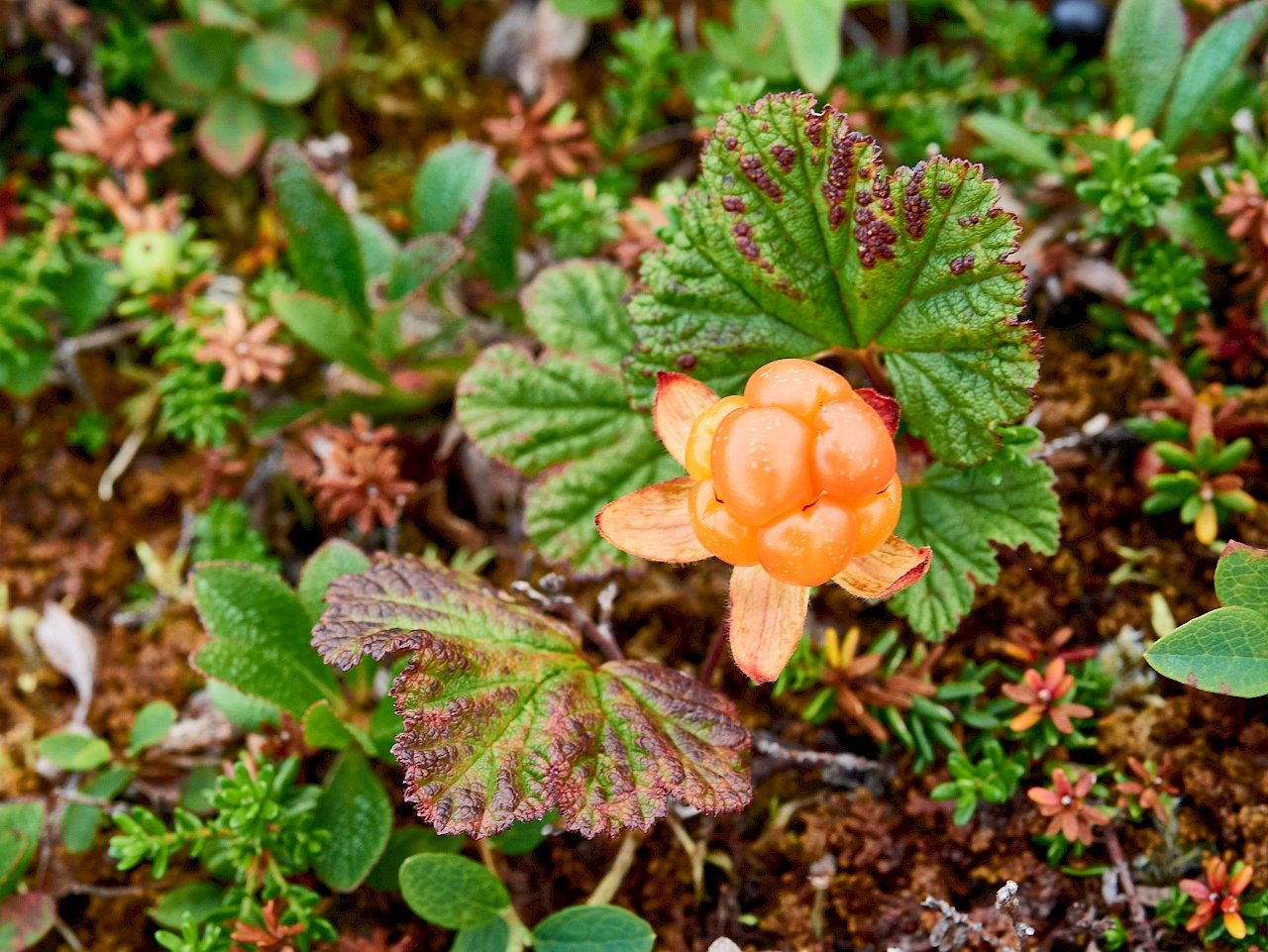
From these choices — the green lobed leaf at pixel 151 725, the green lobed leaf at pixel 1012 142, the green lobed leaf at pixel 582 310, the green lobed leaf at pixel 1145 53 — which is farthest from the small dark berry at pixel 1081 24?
the green lobed leaf at pixel 151 725

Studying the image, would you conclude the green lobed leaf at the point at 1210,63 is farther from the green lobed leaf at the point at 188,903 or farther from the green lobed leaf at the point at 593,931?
the green lobed leaf at the point at 188,903

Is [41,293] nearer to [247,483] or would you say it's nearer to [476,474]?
[247,483]

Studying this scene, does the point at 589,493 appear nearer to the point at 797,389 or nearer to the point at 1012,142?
the point at 797,389

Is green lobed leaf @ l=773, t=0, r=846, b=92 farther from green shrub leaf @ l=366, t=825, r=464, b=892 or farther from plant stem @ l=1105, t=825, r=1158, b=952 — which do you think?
green shrub leaf @ l=366, t=825, r=464, b=892

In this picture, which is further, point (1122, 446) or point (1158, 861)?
point (1122, 446)

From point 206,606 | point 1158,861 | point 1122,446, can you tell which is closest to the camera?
point 1158,861

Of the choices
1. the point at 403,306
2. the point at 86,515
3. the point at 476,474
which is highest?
the point at 403,306

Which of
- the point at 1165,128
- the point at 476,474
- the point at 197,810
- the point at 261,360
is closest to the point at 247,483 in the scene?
the point at 261,360

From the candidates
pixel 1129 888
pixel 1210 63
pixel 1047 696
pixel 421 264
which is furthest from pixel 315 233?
pixel 1129 888
